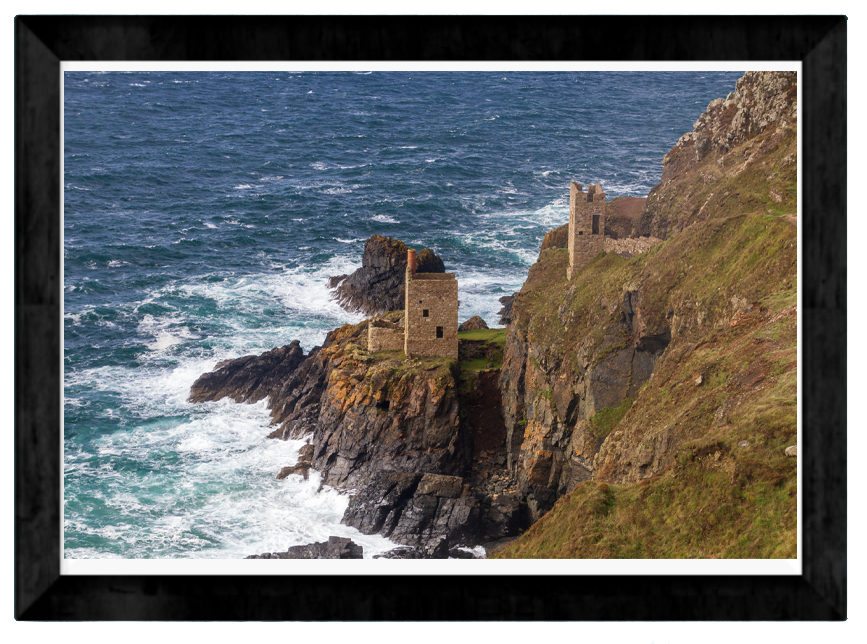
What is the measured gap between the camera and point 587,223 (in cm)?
5266

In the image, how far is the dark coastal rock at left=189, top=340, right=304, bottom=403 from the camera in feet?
216

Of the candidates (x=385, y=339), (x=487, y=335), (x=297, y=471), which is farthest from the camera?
(x=487, y=335)

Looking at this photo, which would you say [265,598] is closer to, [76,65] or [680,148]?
[76,65]

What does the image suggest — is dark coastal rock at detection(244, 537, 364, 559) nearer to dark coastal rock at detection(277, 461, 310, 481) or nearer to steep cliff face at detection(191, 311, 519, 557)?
steep cliff face at detection(191, 311, 519, 557)

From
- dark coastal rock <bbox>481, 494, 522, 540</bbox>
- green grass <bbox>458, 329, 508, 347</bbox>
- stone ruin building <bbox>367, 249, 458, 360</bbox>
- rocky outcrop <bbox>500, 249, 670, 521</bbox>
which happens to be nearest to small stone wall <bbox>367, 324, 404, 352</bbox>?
stone ruin building <bbox>367, 249, 458, 360</bbox>

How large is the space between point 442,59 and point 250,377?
5074 centimetres

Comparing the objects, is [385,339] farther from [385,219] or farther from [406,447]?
[385,219]

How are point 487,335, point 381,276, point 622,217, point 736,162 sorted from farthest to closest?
point 381,276 → point 487,335 → point 622,217 → point 736,162

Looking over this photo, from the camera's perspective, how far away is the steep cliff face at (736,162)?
44.5 meters

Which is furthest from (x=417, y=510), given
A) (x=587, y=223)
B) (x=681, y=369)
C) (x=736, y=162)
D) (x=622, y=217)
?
(x=736, y=162)

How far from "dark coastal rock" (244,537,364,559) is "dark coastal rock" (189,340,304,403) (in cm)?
2212

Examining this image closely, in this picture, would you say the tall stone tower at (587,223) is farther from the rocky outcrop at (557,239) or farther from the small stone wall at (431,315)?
the rocky outcrop at (557,239)

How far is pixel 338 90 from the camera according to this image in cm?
11300

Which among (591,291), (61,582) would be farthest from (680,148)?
(61,582)
